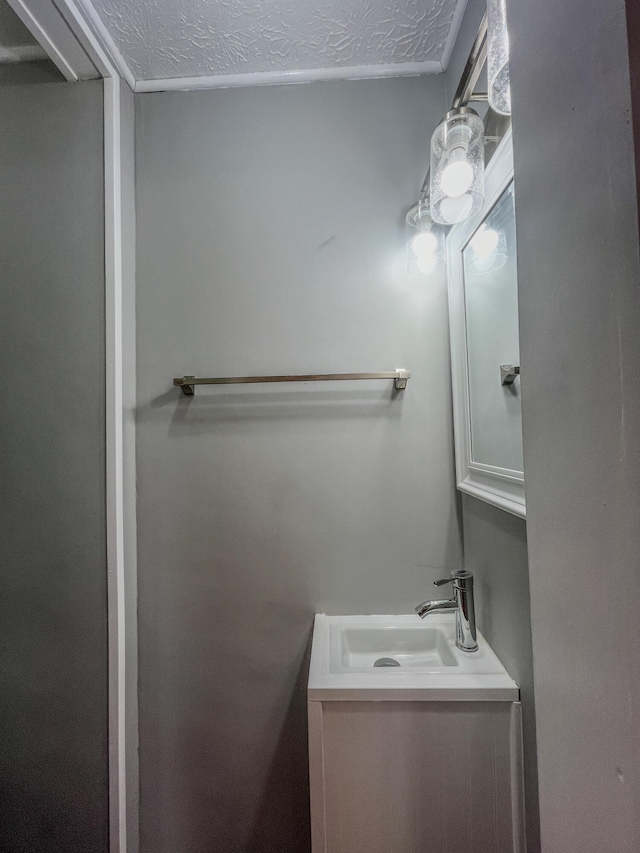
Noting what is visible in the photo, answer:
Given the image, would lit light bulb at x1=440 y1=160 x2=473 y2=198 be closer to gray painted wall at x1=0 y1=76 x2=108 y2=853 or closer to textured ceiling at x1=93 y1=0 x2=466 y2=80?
textured ceiling at x1=93 y1=0 x2=466 y2=80

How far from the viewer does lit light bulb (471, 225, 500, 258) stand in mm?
822

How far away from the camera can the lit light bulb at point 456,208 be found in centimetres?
81

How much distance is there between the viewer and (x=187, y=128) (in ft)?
3.88

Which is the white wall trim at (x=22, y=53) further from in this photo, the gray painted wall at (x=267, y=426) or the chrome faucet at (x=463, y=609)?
the chrome faucet at (x=463, y=609)

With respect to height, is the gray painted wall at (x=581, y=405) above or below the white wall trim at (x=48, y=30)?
below

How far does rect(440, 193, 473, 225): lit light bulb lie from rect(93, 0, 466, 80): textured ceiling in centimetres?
64

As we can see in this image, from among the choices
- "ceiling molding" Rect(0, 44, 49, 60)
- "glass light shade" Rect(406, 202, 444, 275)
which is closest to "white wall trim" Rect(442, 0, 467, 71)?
"glass light shade" Rect(406, 202, 444, 275)

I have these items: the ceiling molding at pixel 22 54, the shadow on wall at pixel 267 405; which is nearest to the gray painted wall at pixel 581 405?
the shadow on wall at pixel 267 405

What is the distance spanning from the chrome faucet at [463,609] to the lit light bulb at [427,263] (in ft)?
2.73

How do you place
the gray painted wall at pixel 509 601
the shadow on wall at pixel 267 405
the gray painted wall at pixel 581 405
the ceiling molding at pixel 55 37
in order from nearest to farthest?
1. the gray painted wall at pixel 581 405
2. the gray painted wall at pixel 509 601
3. the ceiling molding at pixel 55 37
4. the shadow on wall at pixel 267 405

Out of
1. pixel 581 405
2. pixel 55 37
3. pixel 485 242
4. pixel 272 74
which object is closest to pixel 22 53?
pixel 55 37

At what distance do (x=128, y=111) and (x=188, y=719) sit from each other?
1.87 metres

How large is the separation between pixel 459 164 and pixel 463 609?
1025 mm

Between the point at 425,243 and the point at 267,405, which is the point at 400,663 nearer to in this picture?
the point at 267,405
